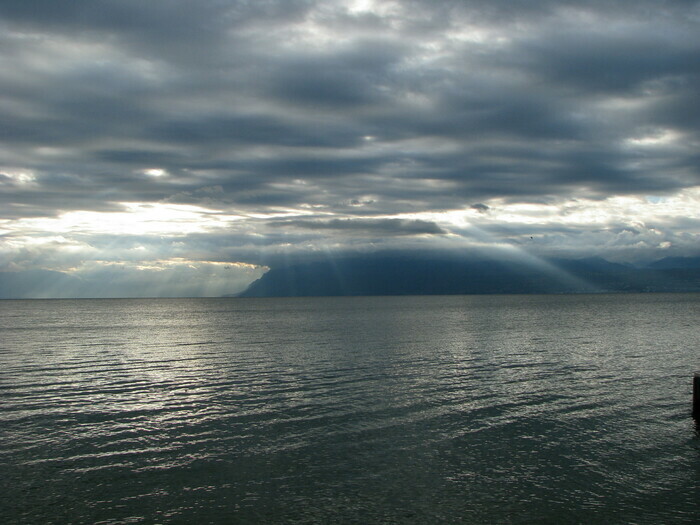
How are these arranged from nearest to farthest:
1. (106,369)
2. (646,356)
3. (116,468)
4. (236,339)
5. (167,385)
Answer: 1. (116,468)
2. (167,385)
3. (106,369)
4. (646,356)
5. (236,339)

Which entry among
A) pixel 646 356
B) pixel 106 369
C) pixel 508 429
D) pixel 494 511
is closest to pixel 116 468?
pixel 494 511

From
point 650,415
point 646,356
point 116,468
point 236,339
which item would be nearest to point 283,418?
point 116,468

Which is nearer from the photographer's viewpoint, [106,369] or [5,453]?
[5,453]

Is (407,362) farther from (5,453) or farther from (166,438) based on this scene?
(5,453)

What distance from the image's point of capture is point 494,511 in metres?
19.7

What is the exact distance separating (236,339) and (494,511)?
75.9 meters

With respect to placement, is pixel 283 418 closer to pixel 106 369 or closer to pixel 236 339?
pixel 106 369

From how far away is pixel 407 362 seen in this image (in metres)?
58.1

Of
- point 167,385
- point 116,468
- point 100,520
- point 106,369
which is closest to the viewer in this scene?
point 100,520

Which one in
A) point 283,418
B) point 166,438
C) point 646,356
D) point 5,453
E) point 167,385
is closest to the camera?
point 5,453

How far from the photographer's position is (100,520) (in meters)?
19.0

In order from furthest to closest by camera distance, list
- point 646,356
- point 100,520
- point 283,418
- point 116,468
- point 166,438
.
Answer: point 646,356 → point 283,418 → point 166,438 → point 116,468 → point 100,520

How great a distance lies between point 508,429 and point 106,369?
42119 millimetres

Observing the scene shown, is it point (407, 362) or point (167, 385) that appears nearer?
point (167, 385)
